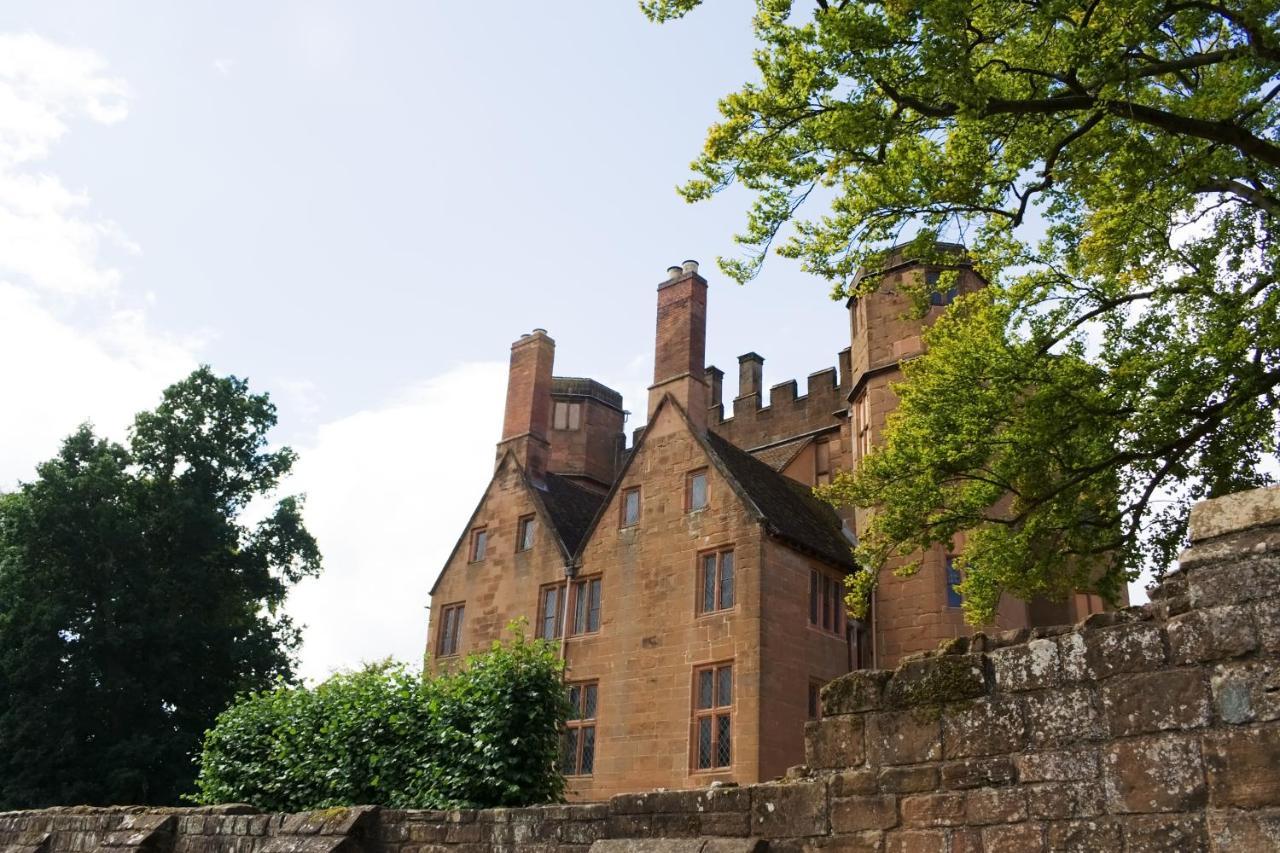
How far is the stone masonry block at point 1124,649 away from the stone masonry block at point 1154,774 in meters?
0.35

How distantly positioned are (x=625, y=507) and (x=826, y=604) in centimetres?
571

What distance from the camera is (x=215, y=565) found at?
117 feet

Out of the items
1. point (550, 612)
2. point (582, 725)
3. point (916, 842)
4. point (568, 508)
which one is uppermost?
point (568, 508)

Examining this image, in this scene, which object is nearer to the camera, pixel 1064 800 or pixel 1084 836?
pixel 1084 836

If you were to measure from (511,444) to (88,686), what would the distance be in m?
15.3

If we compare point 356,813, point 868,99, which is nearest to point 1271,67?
point 868,99

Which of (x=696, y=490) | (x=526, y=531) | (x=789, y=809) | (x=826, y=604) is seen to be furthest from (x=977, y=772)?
(x=526, y=531)

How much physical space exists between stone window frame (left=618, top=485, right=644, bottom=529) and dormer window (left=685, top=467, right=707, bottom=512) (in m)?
1.45

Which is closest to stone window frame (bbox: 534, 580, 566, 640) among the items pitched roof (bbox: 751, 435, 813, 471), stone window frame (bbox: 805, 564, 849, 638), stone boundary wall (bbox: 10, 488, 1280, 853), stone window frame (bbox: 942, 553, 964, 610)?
stone window frame (bbox: 805, 564, 849, 638)

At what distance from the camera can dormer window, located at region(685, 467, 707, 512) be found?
25.3 m

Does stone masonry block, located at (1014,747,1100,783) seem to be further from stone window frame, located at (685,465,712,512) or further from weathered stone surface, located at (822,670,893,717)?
stone window frame, located at (685,465,712,512)

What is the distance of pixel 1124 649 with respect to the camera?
206 inches

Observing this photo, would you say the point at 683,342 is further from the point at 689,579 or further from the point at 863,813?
the point at 863,813

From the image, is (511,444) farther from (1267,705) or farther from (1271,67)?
(1267,705)
